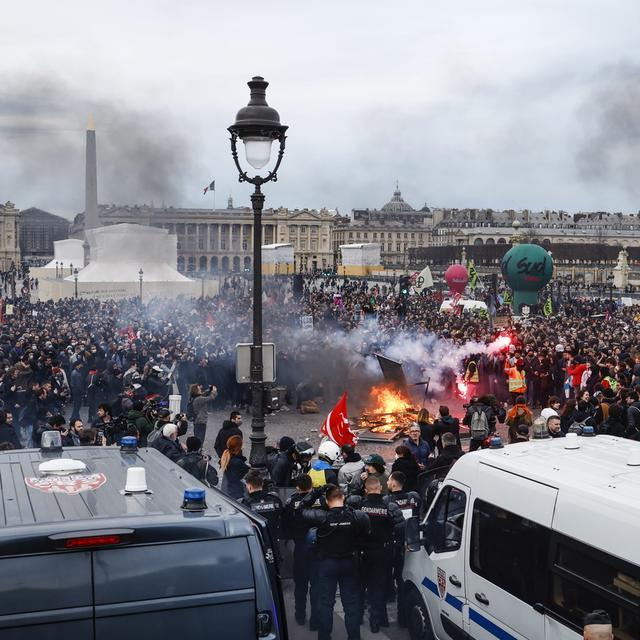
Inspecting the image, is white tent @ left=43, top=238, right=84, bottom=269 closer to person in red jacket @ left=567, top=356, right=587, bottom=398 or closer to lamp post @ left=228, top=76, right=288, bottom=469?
person in red jacket @ left=567, top=356, right=587, bottom=398

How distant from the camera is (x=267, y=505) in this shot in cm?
689

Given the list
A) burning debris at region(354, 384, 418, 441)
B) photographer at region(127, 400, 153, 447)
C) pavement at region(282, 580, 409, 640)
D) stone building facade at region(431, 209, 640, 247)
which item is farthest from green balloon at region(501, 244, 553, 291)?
stone building facade at region(431, 209, 640, 247)

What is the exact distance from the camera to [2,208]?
436ft

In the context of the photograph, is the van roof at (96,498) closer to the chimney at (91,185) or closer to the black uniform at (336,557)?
the black uniform at (336,557)

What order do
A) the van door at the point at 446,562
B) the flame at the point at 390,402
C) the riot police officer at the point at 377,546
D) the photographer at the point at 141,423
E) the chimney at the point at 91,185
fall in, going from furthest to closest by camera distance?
the chimney at the point at 91,185
the flame at the point at 390,402
the photographer at the point at 141,423
the riot police officer at the point at 377,546
the van door at the point at 446,562

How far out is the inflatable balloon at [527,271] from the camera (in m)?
42.9

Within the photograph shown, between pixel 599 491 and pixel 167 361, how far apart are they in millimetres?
14949

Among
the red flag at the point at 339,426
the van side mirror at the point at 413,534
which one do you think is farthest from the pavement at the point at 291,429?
the van side mirror at the point at 413,534

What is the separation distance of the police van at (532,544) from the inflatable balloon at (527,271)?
3784 cm

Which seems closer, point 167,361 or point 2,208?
point 167,361

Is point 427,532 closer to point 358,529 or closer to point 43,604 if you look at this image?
point 358,529

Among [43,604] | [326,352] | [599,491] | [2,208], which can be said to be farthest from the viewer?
[2,208]

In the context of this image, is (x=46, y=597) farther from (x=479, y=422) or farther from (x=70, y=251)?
(x=70, y=251)

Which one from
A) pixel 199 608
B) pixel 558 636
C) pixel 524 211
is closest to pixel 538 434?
pixel 558 636
